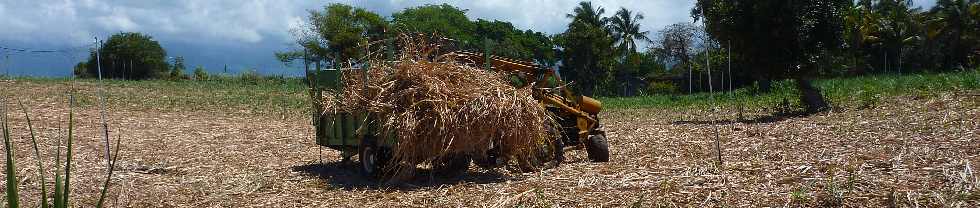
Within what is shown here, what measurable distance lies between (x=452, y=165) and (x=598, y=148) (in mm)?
2151

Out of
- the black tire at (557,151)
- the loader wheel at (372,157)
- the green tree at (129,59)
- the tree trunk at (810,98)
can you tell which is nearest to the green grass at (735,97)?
the tree trunk at (810,98)

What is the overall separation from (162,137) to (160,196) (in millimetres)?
7529

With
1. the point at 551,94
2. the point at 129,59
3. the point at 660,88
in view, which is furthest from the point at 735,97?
the point at 129,59

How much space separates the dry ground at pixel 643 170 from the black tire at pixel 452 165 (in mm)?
129

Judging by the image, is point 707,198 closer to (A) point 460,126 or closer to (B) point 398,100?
(A) point 460,126

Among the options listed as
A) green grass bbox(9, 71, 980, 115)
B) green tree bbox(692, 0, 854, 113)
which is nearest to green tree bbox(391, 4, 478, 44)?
green grass bbox(9, 71, 980, 115)

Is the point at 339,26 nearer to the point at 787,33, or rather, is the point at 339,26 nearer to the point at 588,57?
the point at 588,57

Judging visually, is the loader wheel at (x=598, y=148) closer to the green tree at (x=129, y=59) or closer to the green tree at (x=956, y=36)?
the green tree at (x=956, y=36)

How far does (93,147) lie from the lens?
47.0ft

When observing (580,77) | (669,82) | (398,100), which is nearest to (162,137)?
(398,100)

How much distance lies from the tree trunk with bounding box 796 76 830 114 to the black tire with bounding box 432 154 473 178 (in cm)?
1138

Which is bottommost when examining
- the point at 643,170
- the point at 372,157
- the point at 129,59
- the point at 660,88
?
the point at 643,170

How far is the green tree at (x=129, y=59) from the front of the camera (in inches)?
2557

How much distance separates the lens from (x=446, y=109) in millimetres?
8820
